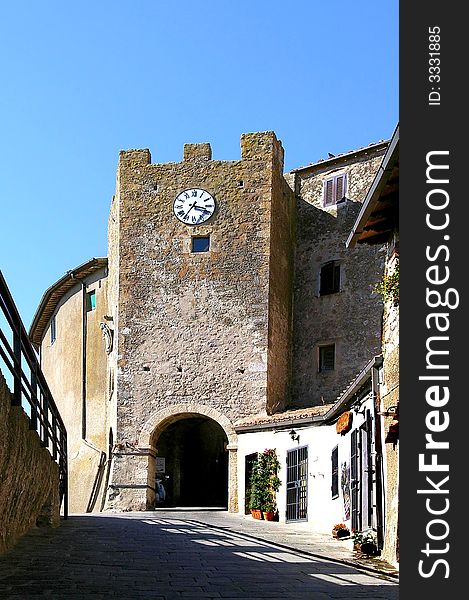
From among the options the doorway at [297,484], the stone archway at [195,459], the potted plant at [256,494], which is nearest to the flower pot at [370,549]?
the doorway at [297,484]

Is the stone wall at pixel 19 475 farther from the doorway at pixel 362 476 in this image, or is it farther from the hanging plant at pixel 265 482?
the hanging plant at pixel 265 482

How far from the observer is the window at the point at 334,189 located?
1174 inches

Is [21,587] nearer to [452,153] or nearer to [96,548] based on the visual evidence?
[96,548]

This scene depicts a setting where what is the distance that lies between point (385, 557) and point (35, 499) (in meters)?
4.34

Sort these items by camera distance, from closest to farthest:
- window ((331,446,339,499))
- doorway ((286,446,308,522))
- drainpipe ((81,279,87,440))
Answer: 1. window ((331,446,339,499))
2. doorway ((286,446,308,522))
3. drainpipe ((81,279,87,440))

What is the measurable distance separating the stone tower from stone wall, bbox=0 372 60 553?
44.5 ft

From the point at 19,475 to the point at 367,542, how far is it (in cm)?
466

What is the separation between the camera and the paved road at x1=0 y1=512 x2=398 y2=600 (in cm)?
782

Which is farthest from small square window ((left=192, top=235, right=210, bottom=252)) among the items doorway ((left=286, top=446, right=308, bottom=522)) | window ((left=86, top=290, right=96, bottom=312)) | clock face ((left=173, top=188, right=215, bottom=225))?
doorway ((left=286, top=446, right=308, bottom=522))

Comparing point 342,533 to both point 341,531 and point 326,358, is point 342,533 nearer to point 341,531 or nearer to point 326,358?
point 341,531

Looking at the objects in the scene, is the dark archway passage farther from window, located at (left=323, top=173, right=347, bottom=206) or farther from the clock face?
window, located at (left=323, top=173, right=347, bottom=206)

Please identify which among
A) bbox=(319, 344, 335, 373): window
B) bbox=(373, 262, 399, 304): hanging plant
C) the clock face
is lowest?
bbox=(373, 262, 399, 304): hanging plant

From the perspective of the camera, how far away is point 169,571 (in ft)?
30.7

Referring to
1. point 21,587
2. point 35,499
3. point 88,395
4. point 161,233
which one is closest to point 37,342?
point 88,395
